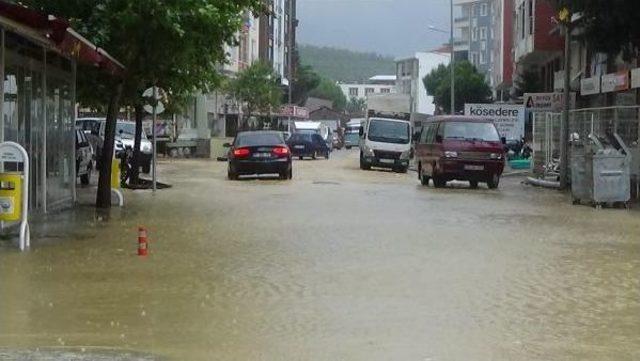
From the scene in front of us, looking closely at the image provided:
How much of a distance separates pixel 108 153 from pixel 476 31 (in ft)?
421

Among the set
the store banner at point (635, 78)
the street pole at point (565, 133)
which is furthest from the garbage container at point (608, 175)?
the store banner at point (635, 78)

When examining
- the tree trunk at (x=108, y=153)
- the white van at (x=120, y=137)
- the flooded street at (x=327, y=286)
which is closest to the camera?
the flooded street at (x=327, y=286)

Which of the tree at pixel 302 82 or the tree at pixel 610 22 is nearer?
the tree at pixel 610 22

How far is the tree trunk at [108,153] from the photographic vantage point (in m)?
18.8

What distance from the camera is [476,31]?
14300cm

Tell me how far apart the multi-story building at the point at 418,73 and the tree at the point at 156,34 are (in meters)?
125

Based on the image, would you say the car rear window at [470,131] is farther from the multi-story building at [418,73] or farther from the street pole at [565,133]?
the multi-story building at [418,73]

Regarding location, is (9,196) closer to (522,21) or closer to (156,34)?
(156,34)

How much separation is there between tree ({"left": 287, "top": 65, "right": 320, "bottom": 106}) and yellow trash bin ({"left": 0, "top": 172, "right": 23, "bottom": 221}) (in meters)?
97.9

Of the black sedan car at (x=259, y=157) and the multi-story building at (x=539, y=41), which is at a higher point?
the multi-story building at (x=539, y=41)

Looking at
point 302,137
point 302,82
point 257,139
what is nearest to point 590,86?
point 257,139

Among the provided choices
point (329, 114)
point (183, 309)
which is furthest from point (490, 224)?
point (329, 114)

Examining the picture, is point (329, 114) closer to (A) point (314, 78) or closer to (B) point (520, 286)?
(A) point (314, 78)

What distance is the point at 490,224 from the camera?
58.1 feet
